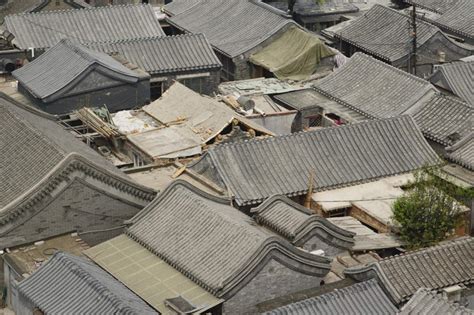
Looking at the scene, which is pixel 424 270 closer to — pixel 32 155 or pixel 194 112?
pixel 32 155

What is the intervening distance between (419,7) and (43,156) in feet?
121

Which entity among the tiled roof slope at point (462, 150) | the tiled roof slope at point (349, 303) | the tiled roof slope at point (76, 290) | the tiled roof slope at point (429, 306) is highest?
the tiled roof slope at point (429, 306)

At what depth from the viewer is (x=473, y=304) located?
Result: 34.2 metres

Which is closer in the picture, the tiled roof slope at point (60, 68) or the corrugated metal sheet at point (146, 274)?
the corrugated metal sheet at point (146, 274)

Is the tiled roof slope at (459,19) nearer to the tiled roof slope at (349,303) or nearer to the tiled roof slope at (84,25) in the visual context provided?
the tiled roof slope at (84,25)

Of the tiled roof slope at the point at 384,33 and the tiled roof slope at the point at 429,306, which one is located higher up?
the tiled roof slope at the point at 429,306

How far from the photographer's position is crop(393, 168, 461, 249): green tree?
1473 inches

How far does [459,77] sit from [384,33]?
951 cm

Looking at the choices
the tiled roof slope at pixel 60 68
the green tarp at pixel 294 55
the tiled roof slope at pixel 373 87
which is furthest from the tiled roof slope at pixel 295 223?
the green tarp at pixel 294 55

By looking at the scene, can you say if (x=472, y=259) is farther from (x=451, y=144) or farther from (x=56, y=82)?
(x=56, y=82)

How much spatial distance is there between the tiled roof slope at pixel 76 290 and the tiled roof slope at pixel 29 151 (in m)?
3.88

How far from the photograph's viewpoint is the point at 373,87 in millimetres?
50969

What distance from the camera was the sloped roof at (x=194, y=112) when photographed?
46.3 meters

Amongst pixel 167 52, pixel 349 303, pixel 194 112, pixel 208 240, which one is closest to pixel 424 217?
pixel 349 303
